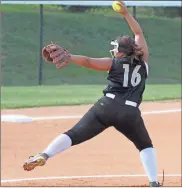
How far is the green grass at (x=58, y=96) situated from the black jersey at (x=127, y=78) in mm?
10239

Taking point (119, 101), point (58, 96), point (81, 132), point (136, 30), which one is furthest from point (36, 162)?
point (58, 96)

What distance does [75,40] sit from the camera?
32781mm

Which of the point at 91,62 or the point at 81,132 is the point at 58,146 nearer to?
the point at 81,132

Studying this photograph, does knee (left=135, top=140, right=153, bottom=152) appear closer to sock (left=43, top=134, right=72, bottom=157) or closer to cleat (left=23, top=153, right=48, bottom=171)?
sock (left=43, top=134, right=72, bottom=157)

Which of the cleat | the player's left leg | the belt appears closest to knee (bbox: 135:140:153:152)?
the player's left leg

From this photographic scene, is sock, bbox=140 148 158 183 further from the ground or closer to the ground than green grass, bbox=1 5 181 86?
closer to the ground

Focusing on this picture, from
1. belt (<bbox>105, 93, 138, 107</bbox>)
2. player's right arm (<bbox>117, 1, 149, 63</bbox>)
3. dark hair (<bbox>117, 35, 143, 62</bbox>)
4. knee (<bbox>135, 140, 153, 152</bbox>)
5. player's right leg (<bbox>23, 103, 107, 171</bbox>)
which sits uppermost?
player's right arm (<bbox>117, 1, 149, 63</bbox>)

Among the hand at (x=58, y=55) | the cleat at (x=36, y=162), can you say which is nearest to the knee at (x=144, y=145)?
the cleat at (x=36, y=162)

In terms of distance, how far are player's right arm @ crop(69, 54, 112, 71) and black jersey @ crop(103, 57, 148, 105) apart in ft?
0.33

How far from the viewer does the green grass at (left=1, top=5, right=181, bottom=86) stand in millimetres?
29980

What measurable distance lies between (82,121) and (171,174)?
3.52m

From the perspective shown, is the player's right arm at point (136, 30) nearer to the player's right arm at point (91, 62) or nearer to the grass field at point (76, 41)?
the player's right arm at point (91, 62)

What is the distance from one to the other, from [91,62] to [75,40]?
1002 inches

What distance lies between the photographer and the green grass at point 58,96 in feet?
61.1
